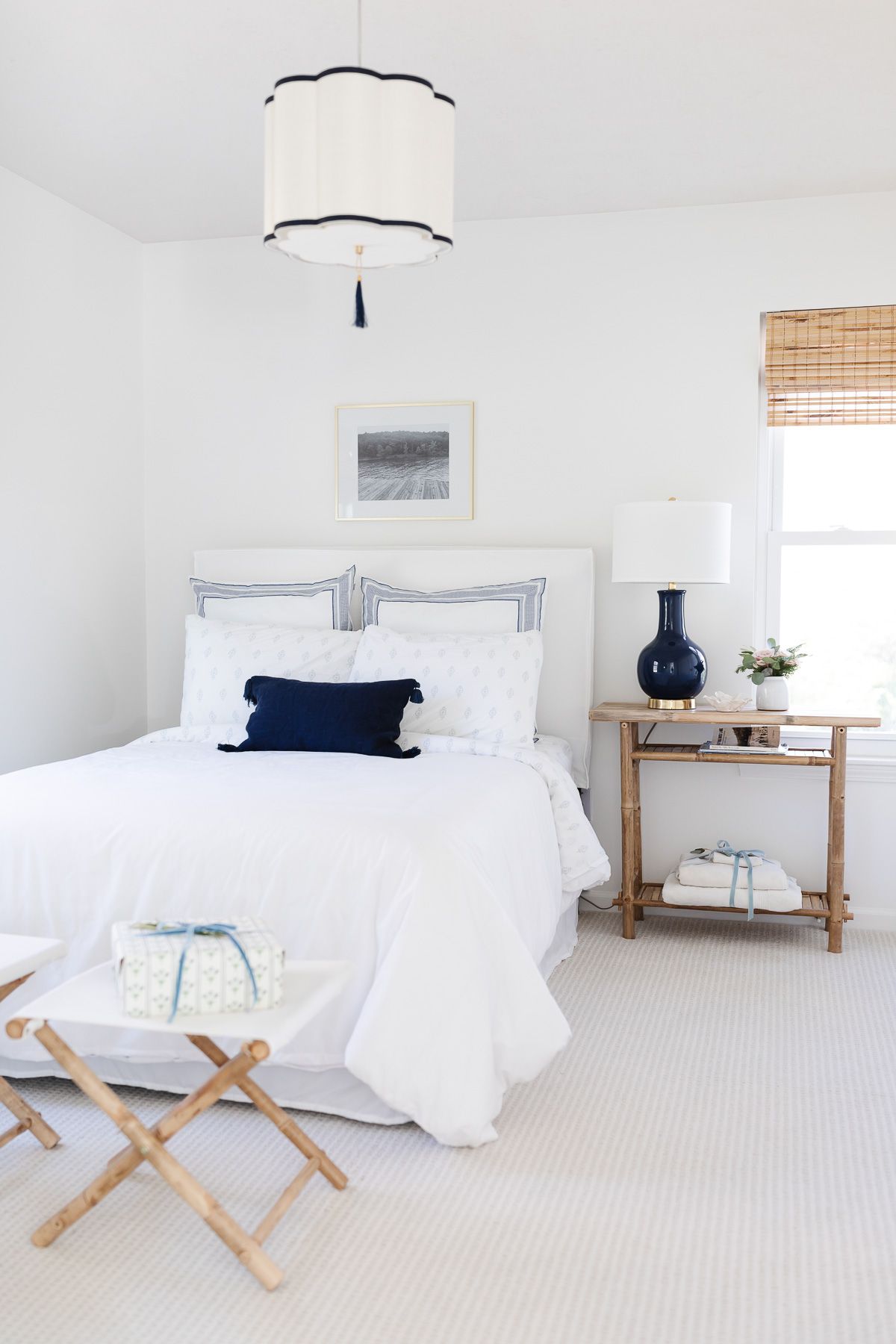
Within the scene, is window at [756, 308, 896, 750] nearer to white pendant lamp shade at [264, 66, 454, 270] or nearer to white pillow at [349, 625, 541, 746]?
white pillow at [349, 625, 541, 746]

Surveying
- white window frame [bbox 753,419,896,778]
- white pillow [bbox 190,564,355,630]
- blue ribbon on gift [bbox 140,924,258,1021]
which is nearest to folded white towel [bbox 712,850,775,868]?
white window frame [bbox 753,419,896,778]

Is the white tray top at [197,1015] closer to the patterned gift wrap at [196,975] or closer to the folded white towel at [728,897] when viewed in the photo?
the patterned gift wrap at [196,975]

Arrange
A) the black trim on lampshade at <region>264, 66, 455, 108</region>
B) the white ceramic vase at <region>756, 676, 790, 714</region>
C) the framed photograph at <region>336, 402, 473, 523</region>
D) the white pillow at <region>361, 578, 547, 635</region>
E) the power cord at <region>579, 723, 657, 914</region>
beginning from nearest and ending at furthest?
the black trim on lampshade at <region>264, 66, 455, 108</region>, the white ceramic vase at <region>756, 676, 790, 714</region>, the white pillow at <region>361, 578, 547, 635</region>, the power cord at <region>579, 723, 657, 914</region>, the framed photograph at <region>336, 402, 473, 523</region>

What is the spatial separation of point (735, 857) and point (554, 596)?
116 cm

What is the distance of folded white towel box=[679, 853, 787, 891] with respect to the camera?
12.7 feet

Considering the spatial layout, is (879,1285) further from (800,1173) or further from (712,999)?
(712,999)

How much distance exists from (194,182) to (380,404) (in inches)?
42.0

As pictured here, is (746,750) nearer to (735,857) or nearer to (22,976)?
(735,857)

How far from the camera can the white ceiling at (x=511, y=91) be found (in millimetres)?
2826

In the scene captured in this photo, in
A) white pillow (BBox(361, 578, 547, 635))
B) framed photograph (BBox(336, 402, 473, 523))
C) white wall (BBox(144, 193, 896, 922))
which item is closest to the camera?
white pillow (BBox(361, 578, 547, 635))

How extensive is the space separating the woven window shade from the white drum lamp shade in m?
0.61

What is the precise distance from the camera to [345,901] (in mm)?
2455

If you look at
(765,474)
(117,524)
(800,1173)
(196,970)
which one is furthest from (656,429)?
(196,970)

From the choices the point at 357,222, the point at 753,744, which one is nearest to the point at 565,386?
the point at 753,744
